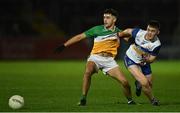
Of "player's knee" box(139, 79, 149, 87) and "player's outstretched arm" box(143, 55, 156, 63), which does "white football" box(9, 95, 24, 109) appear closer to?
"player's knee" box(139, 79, 149, 87)

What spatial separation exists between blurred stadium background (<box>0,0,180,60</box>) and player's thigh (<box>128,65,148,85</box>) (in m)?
25.9

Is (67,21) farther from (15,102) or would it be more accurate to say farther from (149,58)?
(15,102)

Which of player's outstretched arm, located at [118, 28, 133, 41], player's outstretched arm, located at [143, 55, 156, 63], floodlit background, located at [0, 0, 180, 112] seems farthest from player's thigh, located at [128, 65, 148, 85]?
floodlit background, located at [0, 0, 180, 112]

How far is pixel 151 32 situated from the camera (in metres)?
14.1

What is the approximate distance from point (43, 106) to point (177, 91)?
229 inches

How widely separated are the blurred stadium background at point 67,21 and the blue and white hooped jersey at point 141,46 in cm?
2573

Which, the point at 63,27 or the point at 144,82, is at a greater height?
the point at 63,27

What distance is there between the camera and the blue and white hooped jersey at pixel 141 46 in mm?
14281

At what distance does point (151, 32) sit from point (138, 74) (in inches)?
39.3

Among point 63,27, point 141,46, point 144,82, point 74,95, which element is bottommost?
point 144,82

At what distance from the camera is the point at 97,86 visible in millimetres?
20188

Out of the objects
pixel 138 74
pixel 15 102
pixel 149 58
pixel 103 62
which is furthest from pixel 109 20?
pixel 15 102

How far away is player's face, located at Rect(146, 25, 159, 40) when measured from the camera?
1402 centimetres

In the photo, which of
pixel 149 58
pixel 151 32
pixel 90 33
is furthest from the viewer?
pixel 149 58
